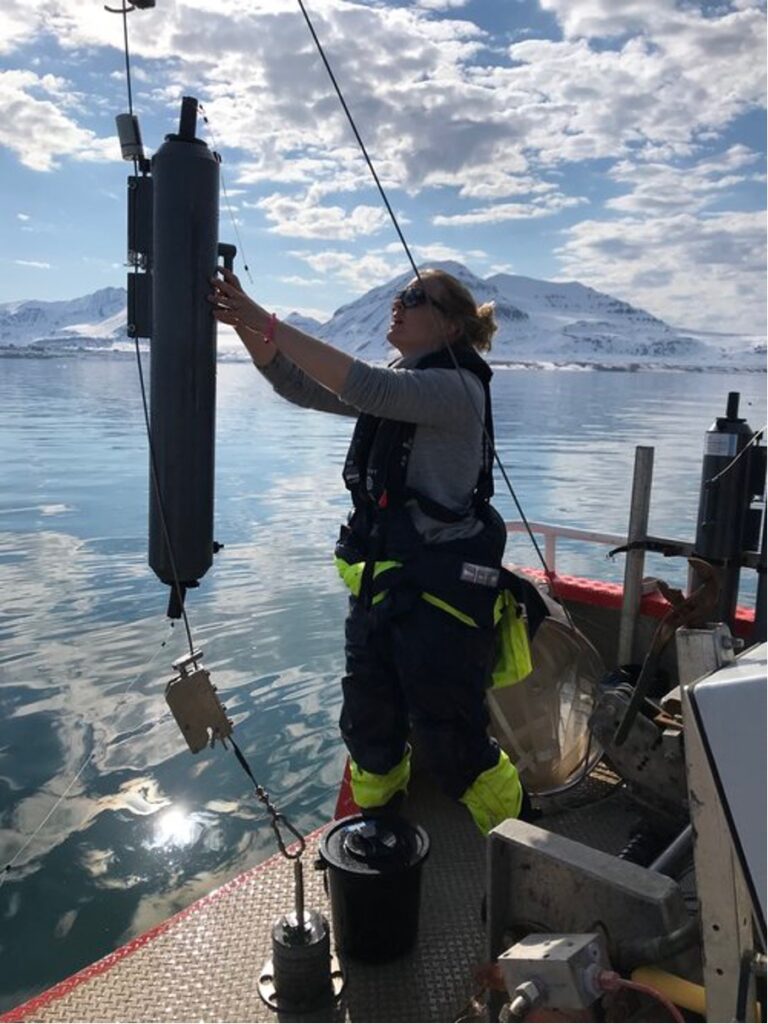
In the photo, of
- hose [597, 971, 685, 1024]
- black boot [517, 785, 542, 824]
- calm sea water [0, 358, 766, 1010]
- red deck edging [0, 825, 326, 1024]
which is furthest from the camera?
calm sea water [0, 358, 766, 1010]

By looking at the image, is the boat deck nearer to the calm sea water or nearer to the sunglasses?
the calm sea water

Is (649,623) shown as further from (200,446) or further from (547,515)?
(547,515)

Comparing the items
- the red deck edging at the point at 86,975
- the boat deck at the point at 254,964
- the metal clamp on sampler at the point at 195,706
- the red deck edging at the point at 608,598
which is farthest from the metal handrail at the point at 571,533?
the red deck edging at the point at 86,975

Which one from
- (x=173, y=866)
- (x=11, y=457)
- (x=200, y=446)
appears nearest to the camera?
(x=200, y=446)

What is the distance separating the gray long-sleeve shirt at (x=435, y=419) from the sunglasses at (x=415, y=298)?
164mm

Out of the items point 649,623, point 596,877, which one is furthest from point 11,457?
point 596,877

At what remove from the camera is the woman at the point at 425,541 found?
242 centimetres

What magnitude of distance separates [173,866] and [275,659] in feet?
10.3

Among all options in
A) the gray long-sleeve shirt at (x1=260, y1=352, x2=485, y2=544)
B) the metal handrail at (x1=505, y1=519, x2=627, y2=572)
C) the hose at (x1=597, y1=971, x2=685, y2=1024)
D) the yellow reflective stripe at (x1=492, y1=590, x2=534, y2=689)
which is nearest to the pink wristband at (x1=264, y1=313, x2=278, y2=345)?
the gray long-sleeve shirt at (x1=260, y1=352, x2=485, y2=544)

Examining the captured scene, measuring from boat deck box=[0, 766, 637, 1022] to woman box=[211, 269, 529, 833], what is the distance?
46 centimetres

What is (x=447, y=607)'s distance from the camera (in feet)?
8.10

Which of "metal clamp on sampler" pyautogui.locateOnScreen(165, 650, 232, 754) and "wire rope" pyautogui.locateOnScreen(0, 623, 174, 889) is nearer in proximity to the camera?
"metal clamp on sampler" pyautogui.locateOnScreen(165, 650, 232, 754)

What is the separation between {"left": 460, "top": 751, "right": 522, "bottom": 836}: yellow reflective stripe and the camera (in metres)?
2.58

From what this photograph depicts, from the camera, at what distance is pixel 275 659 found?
295 inches
